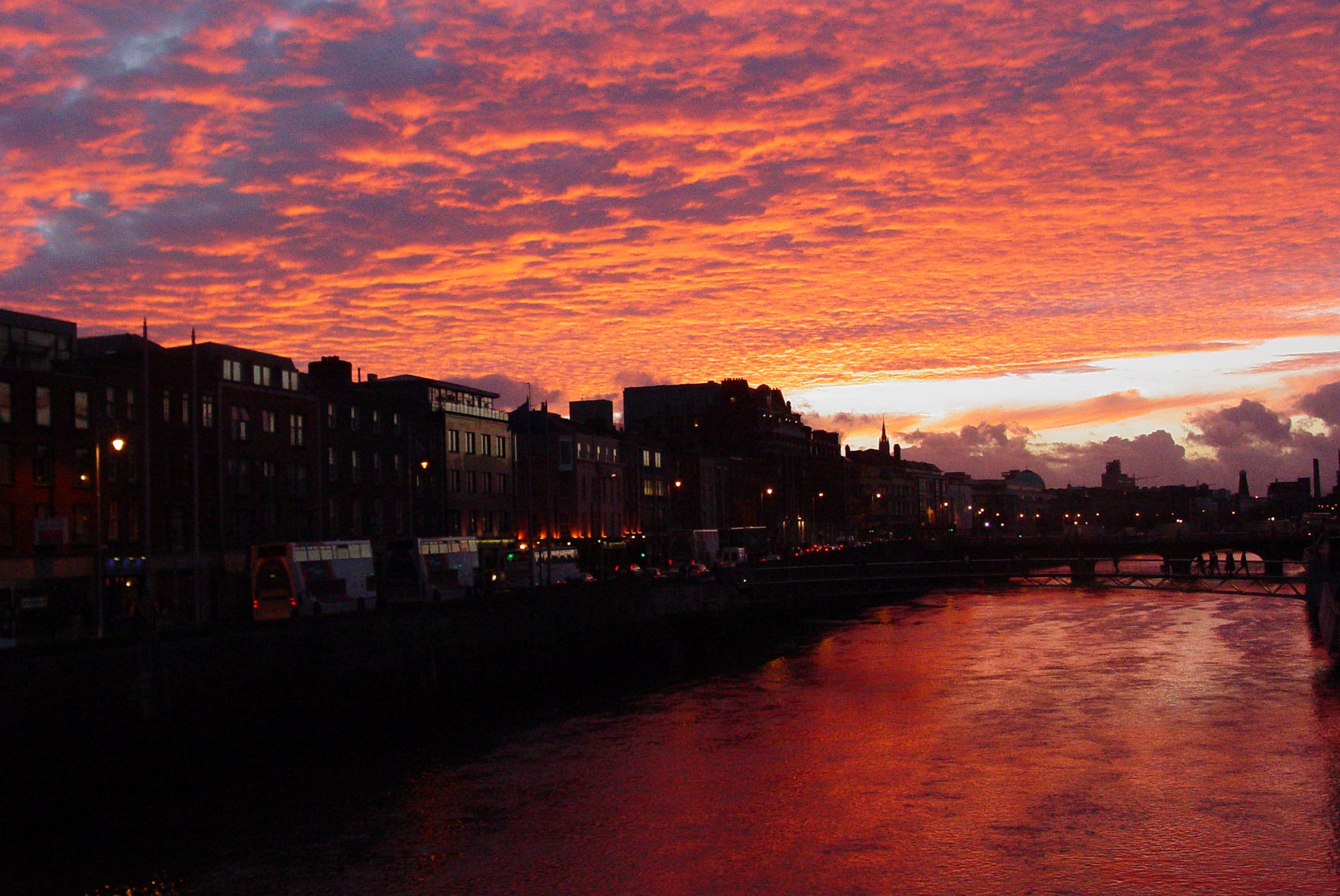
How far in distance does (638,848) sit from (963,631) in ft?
172

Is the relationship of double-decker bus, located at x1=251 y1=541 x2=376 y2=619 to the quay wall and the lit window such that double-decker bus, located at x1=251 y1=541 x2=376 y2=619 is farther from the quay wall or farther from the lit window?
the lit window

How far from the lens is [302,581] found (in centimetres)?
5519

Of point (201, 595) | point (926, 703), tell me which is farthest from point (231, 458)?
point (926, 703)

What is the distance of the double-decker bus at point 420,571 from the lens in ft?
205

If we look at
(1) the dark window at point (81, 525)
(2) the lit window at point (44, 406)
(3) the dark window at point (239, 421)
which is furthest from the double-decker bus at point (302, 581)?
(3) the dark window at point (239, 421)

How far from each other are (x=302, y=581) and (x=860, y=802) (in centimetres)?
3212

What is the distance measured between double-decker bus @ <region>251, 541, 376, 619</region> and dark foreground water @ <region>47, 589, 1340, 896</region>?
53.2 ft

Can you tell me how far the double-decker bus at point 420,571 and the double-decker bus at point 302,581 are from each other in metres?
3.39

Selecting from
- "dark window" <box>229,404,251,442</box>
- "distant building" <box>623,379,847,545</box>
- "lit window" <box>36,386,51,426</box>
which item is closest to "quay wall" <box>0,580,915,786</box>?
"dark window" <box>229,404,251,442</box>

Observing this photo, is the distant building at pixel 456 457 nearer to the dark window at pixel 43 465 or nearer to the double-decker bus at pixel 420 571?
the double-decker bus at pixel 420 571

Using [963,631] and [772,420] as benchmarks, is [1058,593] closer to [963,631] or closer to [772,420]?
[963,631]

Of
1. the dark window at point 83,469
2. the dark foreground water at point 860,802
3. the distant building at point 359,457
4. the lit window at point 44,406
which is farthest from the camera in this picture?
the distant building at point 359,457

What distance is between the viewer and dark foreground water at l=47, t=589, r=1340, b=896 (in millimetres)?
24672

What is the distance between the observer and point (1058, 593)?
11706cm
